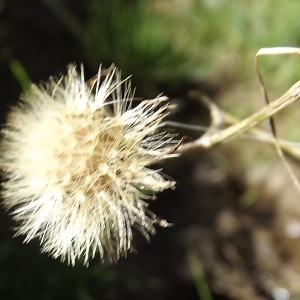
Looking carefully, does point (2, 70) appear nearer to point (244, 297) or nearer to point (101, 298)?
point (101, 298)

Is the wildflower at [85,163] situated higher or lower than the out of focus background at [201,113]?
lower

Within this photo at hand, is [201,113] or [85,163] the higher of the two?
[201,113]

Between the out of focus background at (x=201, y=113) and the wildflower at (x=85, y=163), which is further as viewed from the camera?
the out of focus background at (x=201, y=113)

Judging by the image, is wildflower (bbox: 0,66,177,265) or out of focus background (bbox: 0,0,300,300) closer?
wildflower (bbox: 0,66,177,265)

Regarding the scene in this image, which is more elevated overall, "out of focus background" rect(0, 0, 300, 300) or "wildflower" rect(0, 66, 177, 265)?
"out of focus background" rect(0, 0, 300, 300)

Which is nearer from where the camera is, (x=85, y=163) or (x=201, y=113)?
(x=85, y=163)
